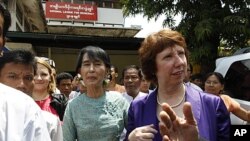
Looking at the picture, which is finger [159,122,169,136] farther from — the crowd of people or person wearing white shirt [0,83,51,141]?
person wearing white shirt [0,83,51,141]

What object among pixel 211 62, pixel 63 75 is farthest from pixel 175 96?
pixel 211 62

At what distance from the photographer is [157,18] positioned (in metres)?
10.9

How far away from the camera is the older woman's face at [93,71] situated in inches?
102

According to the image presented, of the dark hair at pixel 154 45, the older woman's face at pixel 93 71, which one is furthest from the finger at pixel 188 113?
the older woman's face at pixel 93 71

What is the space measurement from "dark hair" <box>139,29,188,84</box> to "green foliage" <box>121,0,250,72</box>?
298 inches

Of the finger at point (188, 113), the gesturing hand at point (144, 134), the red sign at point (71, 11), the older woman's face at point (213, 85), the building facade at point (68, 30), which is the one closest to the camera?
the finger at point (188, 113)

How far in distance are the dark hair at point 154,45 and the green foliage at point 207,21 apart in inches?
298

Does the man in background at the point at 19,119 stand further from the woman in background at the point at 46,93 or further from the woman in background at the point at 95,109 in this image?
the woman in background at the point at 46,93

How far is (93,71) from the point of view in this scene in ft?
8.50

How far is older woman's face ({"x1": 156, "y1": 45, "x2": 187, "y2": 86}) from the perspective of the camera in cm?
200

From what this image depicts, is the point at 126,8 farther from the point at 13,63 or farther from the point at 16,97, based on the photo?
the point at 16,97

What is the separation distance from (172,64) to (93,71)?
0.75 meters

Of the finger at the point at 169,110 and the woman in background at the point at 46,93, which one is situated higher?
the finger at the point at 169,110

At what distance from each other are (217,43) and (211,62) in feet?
1.75
